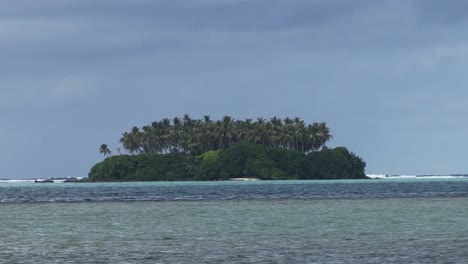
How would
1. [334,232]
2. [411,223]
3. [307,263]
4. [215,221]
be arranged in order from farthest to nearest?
[215,221], [411,223], [334,232], [307,263]

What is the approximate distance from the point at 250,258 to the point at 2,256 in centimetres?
1122

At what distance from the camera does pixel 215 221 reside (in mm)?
66375

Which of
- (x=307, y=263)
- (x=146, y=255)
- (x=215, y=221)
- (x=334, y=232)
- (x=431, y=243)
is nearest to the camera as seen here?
(x=307, y=263)

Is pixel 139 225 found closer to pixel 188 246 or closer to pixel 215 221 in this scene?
pixel 215 221

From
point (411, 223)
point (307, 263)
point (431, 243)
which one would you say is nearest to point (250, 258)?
point (307, 263)

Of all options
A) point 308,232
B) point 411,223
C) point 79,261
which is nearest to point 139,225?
point 308,232

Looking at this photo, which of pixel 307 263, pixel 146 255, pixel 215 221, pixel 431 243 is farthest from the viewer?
pixel 215 221

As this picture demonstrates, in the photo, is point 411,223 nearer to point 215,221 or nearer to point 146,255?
point 215,221

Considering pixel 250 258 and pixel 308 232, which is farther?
pixel 308 232

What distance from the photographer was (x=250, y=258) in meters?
40.3

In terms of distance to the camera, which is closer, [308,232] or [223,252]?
[223,252]

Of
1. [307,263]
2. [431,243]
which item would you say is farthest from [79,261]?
[431,243]

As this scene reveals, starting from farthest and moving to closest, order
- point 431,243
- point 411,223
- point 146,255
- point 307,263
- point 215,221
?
point 215,221, point 411,223, point 431,243, point 146,255, point 307,263

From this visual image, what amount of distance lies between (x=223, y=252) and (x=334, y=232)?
1251 centimetres
